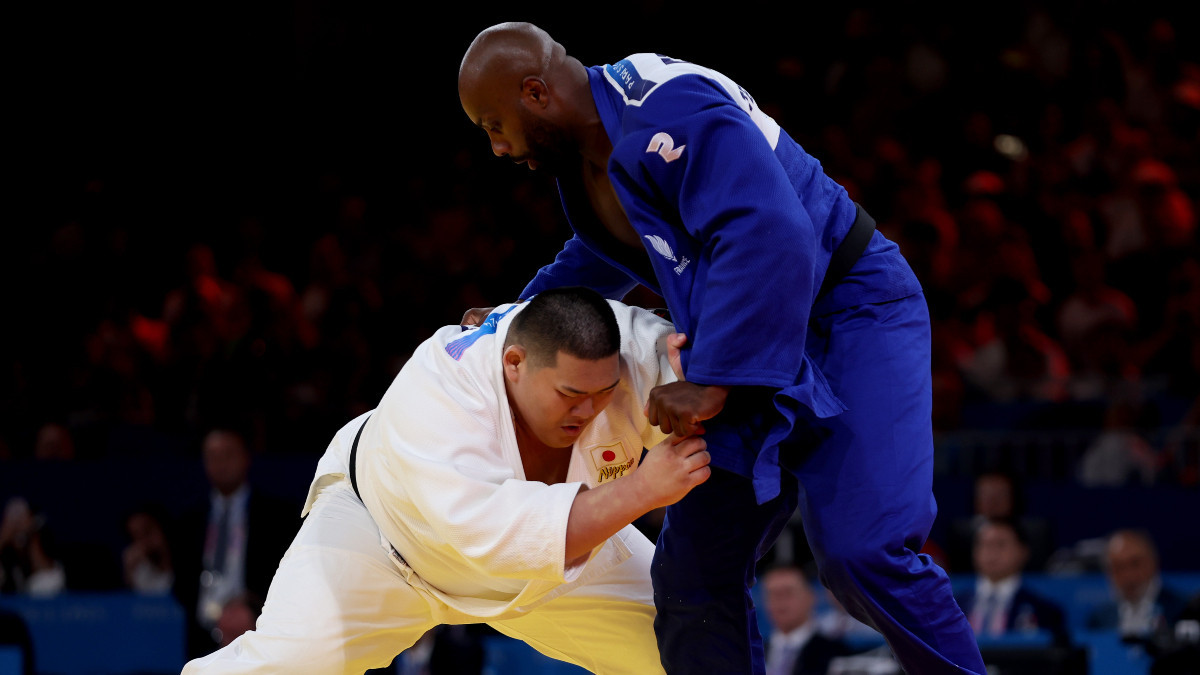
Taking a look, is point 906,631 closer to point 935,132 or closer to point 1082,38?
point 935,132

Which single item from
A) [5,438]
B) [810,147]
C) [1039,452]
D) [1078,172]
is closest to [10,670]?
[5,438]

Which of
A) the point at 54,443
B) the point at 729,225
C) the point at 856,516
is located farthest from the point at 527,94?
the point at 54,443

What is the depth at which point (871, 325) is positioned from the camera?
9.95 ft

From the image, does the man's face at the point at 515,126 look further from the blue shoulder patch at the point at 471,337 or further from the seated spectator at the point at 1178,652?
the seated spectator at the point at 1178,652

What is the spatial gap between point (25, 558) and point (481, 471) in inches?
178

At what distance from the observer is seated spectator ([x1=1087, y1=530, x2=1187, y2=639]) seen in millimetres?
5734

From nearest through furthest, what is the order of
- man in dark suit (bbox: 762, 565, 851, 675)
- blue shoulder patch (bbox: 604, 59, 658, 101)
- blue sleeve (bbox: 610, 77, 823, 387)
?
blue sleeve (bbox: 610, 77, 823, 387)
blue shoulder patch (bbox: 604, 59, 658, 101)
man in dark suit (bbox: 762, 565, 851, 675)

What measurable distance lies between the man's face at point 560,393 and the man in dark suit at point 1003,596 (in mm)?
3110

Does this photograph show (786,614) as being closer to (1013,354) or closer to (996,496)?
(996,496)

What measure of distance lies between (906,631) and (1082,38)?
917 cm

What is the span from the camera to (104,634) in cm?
564

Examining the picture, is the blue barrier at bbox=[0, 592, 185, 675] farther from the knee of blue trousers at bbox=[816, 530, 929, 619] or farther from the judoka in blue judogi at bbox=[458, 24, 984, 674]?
the knee of blue trousers at bbox=[816, 530, 929, 619]

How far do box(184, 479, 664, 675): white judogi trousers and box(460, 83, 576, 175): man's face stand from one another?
0.98 metres

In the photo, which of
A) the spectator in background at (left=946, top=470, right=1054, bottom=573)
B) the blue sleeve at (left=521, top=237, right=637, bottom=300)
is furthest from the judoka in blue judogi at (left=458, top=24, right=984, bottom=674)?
the spectator in background at (left=946, top=470, right=1054, bottom=573)
